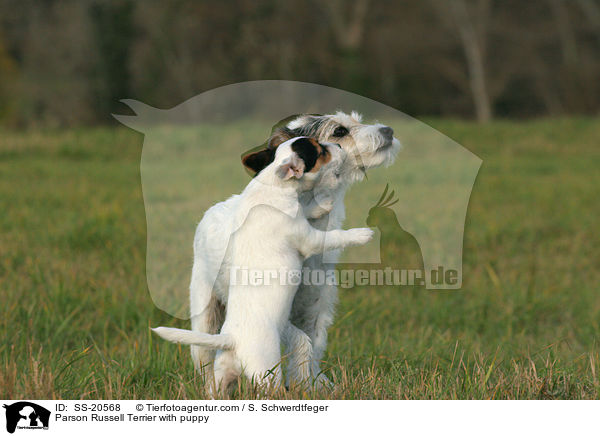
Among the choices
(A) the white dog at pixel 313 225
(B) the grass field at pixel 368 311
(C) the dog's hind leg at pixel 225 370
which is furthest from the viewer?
(B) the grass field at pixel 368 311

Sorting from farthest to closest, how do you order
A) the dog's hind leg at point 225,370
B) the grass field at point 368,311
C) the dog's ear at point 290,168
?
the grass field at point 368,311 → the dog's hind leg at point 225,370 → the dog's ear at point 290,168

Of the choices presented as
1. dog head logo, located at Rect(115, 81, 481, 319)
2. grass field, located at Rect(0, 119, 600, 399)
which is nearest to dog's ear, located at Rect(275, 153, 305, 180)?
dog head logo, located at Rect(115, 81, 481, 319)

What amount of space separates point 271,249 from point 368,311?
251 cm

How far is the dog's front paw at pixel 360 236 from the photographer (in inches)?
100

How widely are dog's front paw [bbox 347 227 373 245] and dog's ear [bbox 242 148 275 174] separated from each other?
1.39 feet

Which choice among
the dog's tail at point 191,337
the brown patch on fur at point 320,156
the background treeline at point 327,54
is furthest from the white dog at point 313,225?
the background treeline at point 327,54

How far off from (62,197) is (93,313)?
175 inches

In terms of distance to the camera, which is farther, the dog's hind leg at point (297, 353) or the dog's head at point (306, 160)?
the dog's hind leg at point (297, 353)

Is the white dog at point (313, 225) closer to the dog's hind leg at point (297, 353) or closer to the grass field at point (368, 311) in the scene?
the dog's hind leg at point (297, 353)

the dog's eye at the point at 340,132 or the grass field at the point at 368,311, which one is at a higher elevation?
the dog's eye at the point at 340,132

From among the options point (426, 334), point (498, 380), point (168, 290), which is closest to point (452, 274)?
Answer: point (426, 334)

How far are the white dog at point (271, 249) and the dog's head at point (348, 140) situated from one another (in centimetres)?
13

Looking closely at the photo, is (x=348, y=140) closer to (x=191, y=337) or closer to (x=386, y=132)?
(x=386, y=132)

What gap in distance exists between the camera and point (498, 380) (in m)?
3.10
